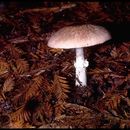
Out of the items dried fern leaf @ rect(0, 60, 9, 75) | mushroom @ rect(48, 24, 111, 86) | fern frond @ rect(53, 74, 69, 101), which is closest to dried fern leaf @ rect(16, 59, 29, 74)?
dried fern leaf @ rect(0, 60, 9, 75)

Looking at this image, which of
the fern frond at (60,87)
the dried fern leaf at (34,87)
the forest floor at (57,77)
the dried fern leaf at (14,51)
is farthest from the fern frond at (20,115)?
the dried fern leaf at (14,51)

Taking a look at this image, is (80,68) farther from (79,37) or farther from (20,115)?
(20,115)

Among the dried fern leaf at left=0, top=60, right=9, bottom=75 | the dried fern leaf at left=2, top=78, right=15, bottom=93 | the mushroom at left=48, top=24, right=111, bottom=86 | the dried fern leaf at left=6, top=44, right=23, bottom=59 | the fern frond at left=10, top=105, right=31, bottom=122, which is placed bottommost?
the fern frond at left=10, top=105, right=31, bottom=122

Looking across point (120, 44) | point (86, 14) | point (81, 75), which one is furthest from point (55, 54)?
point (86, 14)

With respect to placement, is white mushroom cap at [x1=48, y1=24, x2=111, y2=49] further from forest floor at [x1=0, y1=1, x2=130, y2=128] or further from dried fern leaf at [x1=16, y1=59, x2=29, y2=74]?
dried fern leaf at [x1=16, y1=59, x2=29, y2=74]

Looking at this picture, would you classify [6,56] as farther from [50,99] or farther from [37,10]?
[37,10]

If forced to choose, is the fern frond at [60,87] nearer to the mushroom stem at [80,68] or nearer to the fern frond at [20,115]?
the mushroom stem at [80,68]
